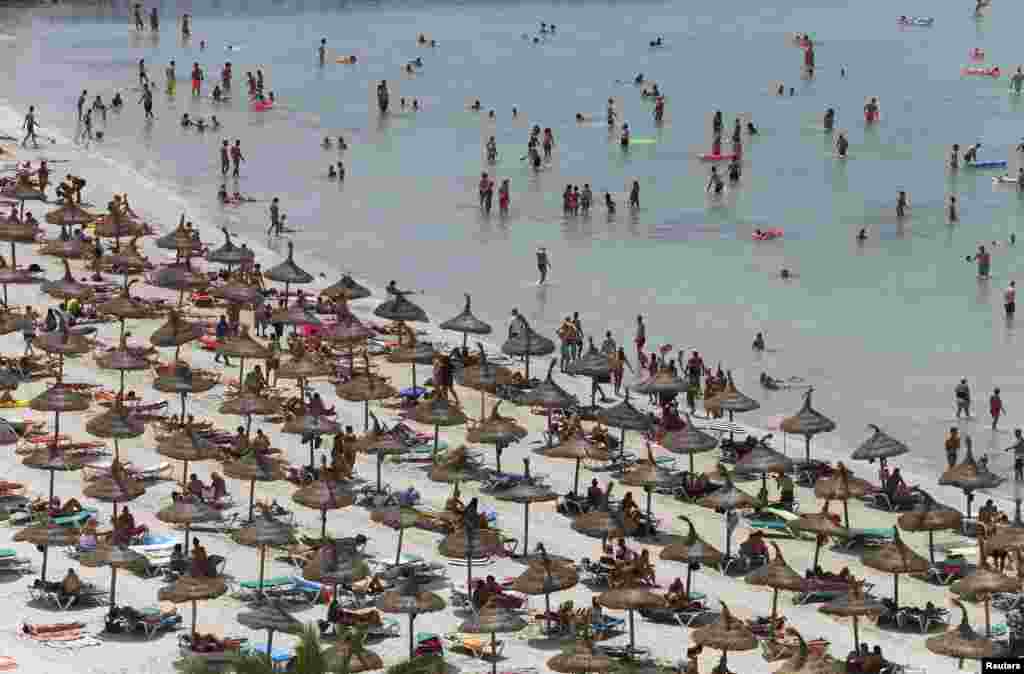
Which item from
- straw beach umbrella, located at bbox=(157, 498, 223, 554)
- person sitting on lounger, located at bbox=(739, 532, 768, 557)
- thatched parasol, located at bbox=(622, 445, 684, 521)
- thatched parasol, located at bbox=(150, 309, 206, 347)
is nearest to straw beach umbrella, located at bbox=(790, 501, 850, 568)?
person sitting on lounger, located at bbox=(739, 532, 768, 557)

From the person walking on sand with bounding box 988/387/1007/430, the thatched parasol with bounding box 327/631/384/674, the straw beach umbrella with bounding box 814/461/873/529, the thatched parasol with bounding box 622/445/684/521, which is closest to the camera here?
the thatched parasol with bounding box 327/631/384/674

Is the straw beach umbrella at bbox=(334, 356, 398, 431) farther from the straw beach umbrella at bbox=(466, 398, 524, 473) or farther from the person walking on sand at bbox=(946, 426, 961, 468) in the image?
the person walking on sand at bbox=(946, 426, 961, 468)

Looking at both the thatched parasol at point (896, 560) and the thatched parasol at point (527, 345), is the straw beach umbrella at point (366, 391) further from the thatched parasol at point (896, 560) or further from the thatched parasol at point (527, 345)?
the thatched parasol at point (896, 560)

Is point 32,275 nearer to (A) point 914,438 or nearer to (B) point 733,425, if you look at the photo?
(B) point 733,425

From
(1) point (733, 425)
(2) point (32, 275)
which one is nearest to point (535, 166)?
(2) point (32, 275)

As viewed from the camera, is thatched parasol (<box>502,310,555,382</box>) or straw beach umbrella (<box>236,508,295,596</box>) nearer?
straw beach umbrella (<box>236,508,295,596</box>)

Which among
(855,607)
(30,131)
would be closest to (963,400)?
(855,607)

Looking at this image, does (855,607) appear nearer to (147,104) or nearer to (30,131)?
(30,131)
